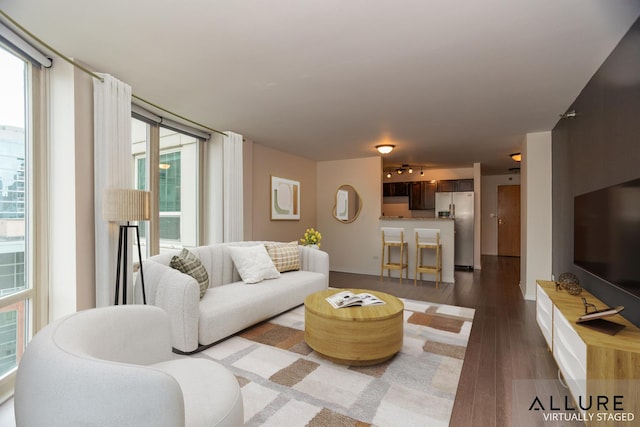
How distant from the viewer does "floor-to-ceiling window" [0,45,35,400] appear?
2.00 metres

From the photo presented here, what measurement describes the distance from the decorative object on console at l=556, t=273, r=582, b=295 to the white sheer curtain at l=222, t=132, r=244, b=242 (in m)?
3.78

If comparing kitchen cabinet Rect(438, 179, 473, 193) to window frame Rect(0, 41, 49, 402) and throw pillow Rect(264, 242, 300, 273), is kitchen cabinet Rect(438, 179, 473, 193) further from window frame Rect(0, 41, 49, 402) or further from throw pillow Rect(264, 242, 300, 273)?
window frame Rect(0, 41, 49, 402)

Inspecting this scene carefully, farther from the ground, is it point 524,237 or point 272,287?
point 524,237

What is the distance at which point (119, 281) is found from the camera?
2553mm

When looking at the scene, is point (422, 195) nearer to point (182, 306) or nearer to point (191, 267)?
point (191, 267)

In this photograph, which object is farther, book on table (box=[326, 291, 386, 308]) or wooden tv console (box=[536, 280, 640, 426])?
book on table (box=[326, 291, 386, 308])

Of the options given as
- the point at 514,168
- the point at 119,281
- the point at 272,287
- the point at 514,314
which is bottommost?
the point at 514,314

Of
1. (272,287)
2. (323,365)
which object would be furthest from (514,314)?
(272,287)

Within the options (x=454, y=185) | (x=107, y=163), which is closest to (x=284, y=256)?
(x=107, y=163)

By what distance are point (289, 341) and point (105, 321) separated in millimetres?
1709

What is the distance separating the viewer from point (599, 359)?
4.89ft

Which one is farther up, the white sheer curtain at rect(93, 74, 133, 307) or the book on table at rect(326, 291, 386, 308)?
the white sheer curtain at rect(93, 74, 133, 307)

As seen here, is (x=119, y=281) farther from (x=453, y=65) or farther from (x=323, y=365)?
(x=453, y=65)

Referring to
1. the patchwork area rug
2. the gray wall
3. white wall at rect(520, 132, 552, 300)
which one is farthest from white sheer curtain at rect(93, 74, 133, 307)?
white wall at rect(520, 132, 552, 300)
